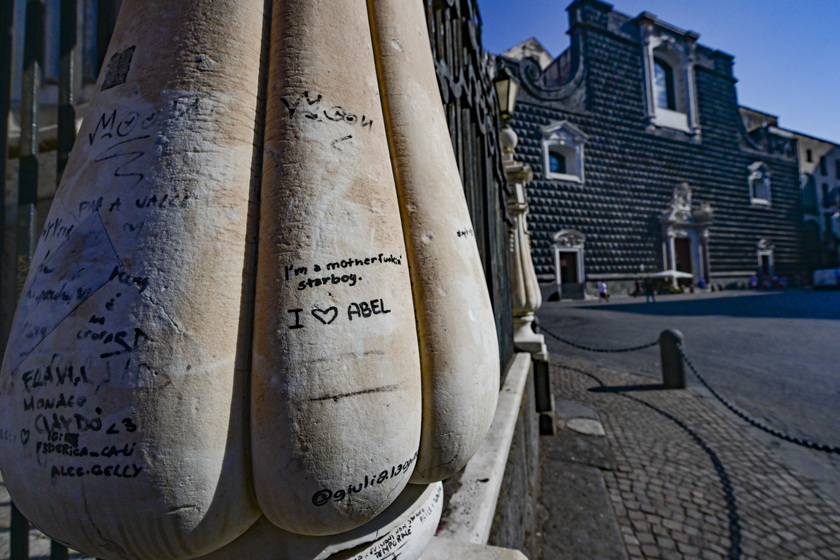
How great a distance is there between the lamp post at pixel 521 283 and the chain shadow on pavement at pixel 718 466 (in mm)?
1309

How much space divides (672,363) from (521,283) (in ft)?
9.80

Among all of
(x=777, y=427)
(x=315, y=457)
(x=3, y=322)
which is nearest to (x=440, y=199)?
(x=315, y=457)

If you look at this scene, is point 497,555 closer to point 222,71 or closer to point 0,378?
point 0,378

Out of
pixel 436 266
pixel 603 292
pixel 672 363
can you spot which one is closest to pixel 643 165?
pixel 603 292

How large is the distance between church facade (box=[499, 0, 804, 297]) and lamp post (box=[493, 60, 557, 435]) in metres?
15.4

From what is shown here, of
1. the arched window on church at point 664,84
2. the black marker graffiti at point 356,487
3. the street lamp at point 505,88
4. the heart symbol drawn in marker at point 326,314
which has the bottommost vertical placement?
the black marker graffiti at point 356,487

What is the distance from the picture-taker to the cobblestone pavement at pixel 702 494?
2.45m

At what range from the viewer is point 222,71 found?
573mm

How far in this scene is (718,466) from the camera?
3.41m

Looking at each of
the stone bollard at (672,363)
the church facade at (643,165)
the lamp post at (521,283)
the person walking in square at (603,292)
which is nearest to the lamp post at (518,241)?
the lamp post at (521,283)

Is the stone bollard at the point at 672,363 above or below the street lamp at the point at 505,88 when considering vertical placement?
below

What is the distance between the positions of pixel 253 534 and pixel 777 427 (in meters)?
5.29

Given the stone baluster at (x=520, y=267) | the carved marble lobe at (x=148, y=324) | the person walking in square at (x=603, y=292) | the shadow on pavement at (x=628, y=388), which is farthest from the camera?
the person walking in square at (x=603, y=292)

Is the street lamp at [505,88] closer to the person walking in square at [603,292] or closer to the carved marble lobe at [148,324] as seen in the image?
the carved marble lobe at [148,324]
